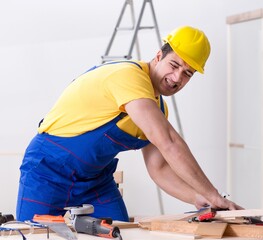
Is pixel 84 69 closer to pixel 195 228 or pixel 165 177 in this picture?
pixel 165 177

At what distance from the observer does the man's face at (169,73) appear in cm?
271

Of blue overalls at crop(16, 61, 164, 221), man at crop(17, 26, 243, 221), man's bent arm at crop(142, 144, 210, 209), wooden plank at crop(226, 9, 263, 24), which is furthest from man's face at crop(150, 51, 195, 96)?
Answer: wooden plank at crop(226, 9, 263, 24)

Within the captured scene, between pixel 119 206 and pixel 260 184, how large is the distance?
1926 millimetres

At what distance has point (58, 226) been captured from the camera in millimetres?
2209

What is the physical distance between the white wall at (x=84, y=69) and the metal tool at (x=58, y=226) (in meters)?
2.36

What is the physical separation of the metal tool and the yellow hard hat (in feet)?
2.66

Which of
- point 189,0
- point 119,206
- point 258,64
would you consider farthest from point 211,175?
point 119,206

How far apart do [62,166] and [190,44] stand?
27.7 inches

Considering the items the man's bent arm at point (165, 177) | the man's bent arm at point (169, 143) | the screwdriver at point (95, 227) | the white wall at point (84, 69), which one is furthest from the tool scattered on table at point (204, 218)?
the white wall at point (84, 69)

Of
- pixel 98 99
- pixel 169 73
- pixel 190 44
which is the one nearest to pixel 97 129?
pixel 98 99

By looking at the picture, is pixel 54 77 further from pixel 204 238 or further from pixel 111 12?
pixel 204 238

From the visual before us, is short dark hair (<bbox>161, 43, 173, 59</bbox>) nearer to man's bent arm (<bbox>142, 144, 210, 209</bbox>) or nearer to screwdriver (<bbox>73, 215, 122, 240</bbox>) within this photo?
man's bent arm (<bbox>142, 144, 210, 209</bbox>)

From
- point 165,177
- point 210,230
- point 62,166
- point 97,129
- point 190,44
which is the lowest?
point 210,230

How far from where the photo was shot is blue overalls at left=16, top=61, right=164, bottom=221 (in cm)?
276
